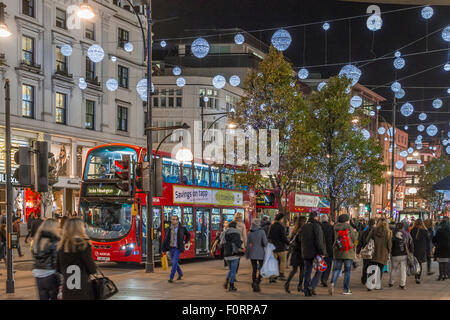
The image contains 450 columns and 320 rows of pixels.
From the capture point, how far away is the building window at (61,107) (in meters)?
38.0

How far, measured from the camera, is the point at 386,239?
1462cm

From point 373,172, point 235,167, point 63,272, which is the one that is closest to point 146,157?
point 235,167

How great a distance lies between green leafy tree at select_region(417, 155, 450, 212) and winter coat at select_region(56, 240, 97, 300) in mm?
77039

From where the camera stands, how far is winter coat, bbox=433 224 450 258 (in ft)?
57.9

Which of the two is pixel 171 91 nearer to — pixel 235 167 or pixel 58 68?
pixel 58 68

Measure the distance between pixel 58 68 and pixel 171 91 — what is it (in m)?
21.8

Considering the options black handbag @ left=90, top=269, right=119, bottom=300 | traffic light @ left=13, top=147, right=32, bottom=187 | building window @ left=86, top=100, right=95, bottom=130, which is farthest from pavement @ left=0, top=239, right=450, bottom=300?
building window @ left=86, top=100, right=95, bottom=130

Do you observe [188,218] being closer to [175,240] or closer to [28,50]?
[175,240]

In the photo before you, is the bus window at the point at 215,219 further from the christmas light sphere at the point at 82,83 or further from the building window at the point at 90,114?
the building window at the point at 90,114

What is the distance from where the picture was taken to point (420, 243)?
1791 cm

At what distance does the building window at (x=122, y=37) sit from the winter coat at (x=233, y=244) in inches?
1247

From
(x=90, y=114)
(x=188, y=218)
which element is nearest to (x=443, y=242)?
(x=188, y=218)

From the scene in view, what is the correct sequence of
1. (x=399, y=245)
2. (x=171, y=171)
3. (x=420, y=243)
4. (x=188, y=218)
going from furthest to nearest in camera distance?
(x=188, y=218)
(x=171, y=171)
(x=420, y=243)
(x=399, y=245)

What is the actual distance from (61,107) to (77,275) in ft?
104
